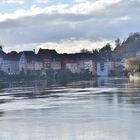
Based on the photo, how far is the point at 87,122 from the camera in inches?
854

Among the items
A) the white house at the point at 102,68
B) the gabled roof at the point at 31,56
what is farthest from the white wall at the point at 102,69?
the gabled roof at the point at 31,56

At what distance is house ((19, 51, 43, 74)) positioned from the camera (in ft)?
504

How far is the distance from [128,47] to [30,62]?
32765mm

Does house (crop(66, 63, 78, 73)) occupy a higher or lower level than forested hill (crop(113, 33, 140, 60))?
lower

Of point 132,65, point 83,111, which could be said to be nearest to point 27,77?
point 132,65

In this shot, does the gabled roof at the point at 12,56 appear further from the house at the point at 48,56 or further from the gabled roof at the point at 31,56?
the house at the point at 48,56

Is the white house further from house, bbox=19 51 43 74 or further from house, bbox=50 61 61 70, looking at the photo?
house, bbox=19 51 43 74

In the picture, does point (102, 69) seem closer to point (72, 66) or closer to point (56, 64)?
point (72, 66)

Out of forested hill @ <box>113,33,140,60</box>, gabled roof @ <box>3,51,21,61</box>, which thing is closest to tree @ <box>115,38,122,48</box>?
forested hill @ <box>113,33,140,60</box>

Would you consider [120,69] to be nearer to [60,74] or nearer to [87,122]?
[60,74]

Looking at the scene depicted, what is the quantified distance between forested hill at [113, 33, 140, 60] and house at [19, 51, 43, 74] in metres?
26.7

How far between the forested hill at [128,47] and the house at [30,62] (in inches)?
1053

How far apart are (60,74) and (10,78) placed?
16.1 meters

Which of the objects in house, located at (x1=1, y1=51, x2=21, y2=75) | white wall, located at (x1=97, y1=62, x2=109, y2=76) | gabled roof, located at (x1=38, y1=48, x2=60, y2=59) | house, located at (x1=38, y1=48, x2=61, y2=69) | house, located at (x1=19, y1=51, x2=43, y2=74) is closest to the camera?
house, located at (x1=1, y1=51, x2=21, y2=75)
